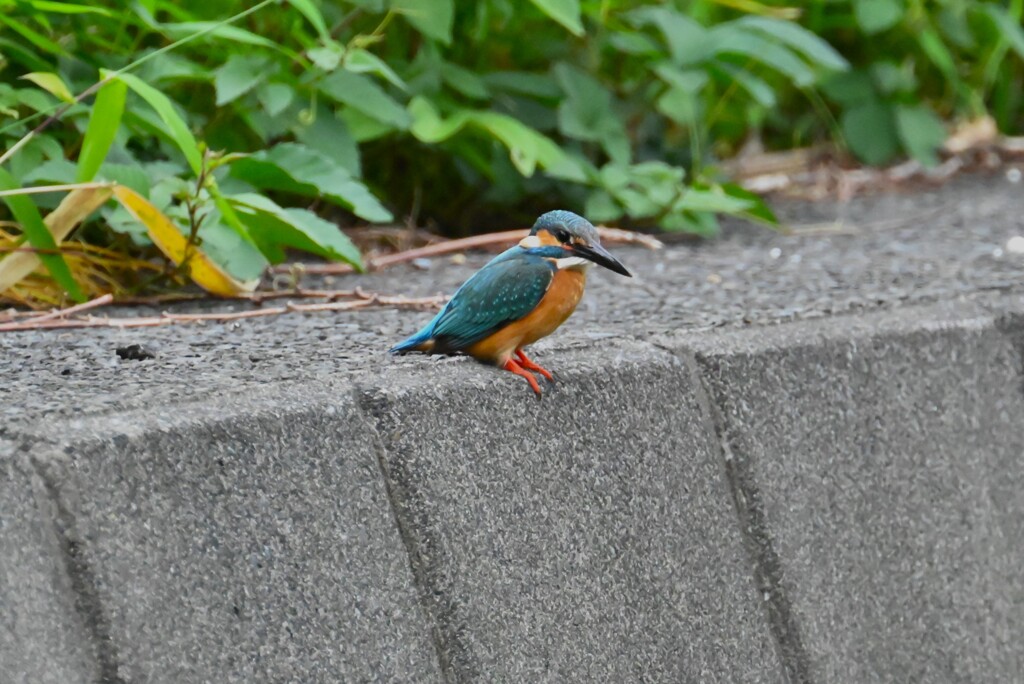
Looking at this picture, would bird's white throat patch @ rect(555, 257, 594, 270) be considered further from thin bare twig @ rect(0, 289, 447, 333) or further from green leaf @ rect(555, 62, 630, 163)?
green leaf @ rect(555, 62, 630, 163)

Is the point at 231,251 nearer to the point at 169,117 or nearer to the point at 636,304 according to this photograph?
the point at 169,117

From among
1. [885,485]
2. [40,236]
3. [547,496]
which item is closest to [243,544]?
[547,496]

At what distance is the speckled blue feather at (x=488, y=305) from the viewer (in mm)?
1688

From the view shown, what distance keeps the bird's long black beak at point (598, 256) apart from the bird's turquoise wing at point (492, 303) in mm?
52

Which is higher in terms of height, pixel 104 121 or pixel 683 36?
pixel 104 121

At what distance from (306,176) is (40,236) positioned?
491 mm

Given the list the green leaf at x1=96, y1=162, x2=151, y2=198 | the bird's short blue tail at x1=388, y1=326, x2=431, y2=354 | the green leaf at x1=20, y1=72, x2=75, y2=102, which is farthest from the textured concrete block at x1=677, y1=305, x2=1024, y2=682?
the green leaf at x1=20, y1=72, x2=75, y2=102

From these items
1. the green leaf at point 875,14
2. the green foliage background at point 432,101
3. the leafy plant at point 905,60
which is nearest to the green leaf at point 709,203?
the green foliage background at point 432,101

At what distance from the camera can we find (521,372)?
166 centimetres

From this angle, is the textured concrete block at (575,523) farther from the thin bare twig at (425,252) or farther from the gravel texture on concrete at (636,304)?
the thin bare twig at (425,252)

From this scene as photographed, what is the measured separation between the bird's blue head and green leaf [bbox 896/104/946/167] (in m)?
2.52

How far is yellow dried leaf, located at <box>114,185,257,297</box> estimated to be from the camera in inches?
81.2

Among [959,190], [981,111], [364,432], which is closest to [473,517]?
[364,432]

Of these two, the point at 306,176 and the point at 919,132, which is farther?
the point at 919,132
